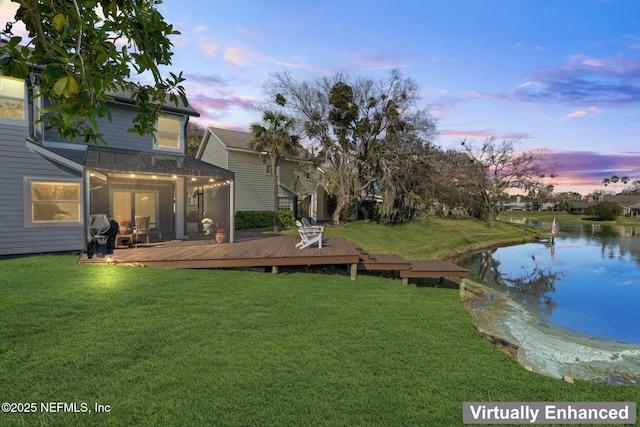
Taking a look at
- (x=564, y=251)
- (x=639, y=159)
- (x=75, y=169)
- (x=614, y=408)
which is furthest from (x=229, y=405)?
(x=639, y=159)

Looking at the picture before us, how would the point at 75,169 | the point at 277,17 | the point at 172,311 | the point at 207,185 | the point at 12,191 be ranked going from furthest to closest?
the point at 207,185, the point at 75,169, the point at 12,191, the point at 277,17, the point at 172,311

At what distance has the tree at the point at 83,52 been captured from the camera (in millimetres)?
2207

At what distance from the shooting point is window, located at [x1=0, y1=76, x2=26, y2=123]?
9.90 metres

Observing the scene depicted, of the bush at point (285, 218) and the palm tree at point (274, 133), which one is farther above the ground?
the palm tree at point (274, 133)

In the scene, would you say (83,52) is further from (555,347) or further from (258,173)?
(258,173)

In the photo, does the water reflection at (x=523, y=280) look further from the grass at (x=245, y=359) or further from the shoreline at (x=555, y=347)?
the grass at (x=245, y=359)

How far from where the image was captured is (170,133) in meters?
13.7

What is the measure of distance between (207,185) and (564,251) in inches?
884

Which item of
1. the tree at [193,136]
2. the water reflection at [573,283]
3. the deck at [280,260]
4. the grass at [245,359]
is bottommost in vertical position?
the water reflection at [573,283]

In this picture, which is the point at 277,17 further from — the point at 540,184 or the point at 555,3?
the point at 540,184

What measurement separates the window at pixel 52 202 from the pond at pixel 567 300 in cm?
1346

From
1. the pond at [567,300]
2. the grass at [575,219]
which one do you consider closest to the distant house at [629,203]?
the grass at [575,219]

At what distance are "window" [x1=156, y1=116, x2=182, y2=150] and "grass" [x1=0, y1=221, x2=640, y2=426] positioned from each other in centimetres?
797

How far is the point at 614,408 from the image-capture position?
338 cm
